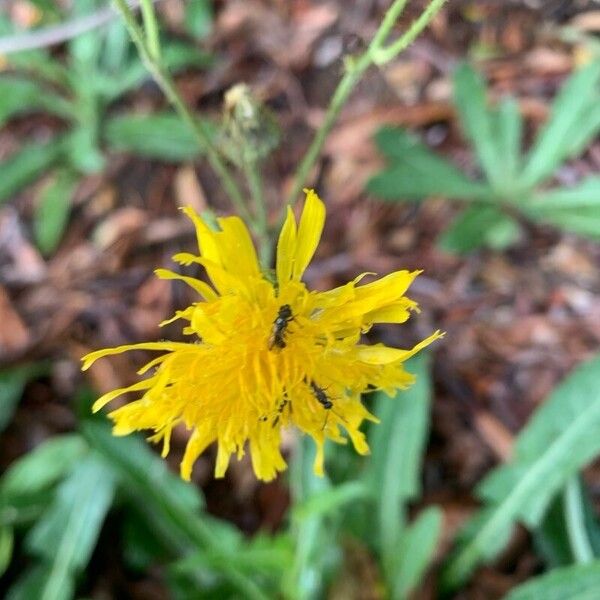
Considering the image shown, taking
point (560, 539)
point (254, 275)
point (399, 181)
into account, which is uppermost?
point (254, 275)

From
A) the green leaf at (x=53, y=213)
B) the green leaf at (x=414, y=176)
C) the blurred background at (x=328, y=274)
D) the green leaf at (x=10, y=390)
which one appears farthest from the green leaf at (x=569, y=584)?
the green leaf at (x=53, y=213)

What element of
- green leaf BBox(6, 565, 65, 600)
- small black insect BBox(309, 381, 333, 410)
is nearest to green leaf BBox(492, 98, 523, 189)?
small black insect BBox(309, 381, 333, 410)

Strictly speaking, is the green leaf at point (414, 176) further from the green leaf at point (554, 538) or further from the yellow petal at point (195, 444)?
the yellow petal at point (195, 444)

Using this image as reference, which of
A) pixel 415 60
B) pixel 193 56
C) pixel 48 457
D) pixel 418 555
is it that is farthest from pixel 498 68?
pixel 48 457

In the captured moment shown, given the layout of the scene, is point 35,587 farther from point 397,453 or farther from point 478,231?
point 478,231

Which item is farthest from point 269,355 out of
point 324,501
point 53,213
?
point 53,213

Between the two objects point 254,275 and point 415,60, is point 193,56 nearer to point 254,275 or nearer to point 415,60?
point 415,60

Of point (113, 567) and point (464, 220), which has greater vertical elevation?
point (464, 220)

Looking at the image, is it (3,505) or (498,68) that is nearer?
(3,505)
